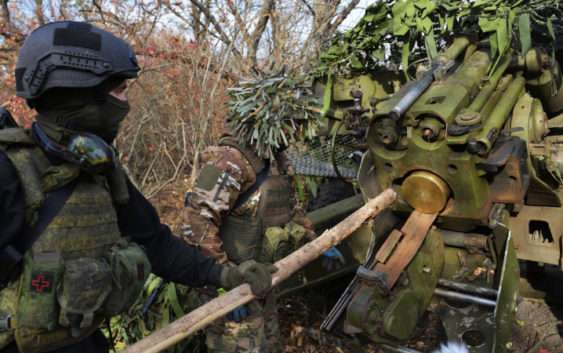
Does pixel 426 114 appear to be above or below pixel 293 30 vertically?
below

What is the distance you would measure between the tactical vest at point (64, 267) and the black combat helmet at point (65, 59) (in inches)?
8.5

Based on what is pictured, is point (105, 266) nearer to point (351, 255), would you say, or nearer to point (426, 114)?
point (426, 114)

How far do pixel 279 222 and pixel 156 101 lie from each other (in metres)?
5.72

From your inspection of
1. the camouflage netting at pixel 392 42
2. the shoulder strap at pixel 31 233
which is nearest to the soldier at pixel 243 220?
the camouflage netting at pixel 392 42

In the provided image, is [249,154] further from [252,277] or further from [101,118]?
[101,118]

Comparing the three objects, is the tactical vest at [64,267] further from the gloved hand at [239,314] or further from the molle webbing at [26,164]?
the gloved hand at [239,314]

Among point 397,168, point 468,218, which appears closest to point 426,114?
point 397,168

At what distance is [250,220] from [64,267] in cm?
161

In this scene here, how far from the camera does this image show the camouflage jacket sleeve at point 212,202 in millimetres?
2953

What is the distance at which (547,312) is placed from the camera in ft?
15.0

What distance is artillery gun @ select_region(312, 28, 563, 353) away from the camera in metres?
2.89

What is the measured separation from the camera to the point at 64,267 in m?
1.78

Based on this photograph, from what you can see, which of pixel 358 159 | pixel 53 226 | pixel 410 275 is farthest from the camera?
pixel 358 159

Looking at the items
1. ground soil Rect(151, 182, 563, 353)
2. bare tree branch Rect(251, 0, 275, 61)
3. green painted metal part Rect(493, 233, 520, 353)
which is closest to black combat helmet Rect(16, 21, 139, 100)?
green painted metal part Rect(493, 233, 520, 353)
